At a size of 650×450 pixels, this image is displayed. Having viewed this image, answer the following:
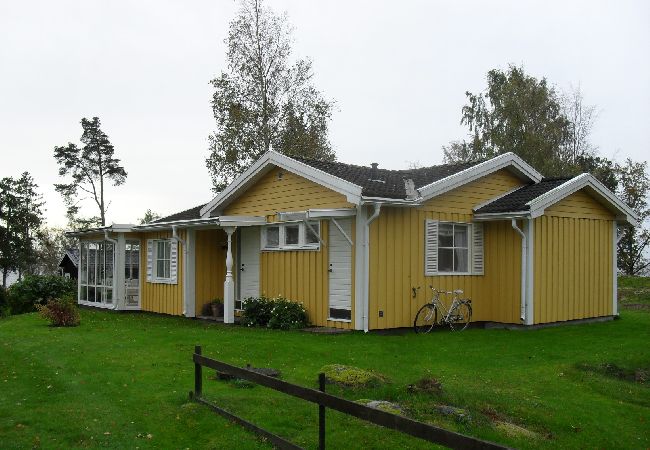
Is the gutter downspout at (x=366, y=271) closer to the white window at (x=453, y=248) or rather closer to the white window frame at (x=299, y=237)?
the white window frame at (x=299, y=237)

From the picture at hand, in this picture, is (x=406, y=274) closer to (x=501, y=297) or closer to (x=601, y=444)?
(x=501, y=297)

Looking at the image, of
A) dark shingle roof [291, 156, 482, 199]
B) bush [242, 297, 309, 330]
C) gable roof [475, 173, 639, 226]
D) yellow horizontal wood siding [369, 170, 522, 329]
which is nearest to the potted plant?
bush [242, 297, 309, 330]

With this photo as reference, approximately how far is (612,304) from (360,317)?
8.07 meters

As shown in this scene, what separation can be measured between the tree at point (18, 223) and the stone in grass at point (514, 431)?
1757 inches

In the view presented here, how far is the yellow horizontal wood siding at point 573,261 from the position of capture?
15488 millimetres

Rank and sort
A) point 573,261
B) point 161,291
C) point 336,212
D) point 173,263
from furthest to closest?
point 161,291
point 173,263
point 573,261
point 336,212

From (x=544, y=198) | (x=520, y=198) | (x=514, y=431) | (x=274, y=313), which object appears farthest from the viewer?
(x=520, y=198)

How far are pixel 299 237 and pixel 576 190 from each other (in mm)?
6913

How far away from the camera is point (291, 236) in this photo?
632 inches

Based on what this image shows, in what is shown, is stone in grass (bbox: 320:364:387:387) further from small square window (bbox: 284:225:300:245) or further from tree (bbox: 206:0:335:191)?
tree (bbox: 206:0:335:191)

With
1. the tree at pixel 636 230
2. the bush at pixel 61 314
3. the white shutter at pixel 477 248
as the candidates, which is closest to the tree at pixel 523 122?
the tree at pixel 636 230

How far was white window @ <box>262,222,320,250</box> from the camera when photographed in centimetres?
1528

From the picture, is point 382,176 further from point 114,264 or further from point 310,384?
point 114,264

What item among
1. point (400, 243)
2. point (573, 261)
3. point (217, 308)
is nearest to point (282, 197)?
point (400, 243)
